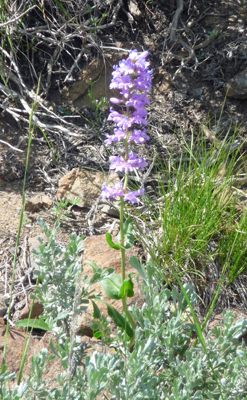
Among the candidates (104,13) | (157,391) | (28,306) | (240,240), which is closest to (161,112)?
(104,13)

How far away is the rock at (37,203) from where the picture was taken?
2.98 metres

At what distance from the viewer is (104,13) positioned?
150 inches

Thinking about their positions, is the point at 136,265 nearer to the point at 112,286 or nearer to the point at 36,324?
the point at 112,286

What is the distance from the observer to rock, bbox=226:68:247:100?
3.63 meters

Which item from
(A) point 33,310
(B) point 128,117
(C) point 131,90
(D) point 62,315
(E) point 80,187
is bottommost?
(A) point 33,310

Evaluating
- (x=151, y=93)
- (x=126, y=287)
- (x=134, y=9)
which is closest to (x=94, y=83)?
(x=151, y=93)

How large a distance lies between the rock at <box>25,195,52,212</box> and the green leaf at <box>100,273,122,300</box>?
1161 millimetres

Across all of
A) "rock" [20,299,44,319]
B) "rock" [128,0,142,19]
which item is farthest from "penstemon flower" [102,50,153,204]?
"rock" [128,0,142,19]

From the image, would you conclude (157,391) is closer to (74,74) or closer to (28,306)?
(28,306)

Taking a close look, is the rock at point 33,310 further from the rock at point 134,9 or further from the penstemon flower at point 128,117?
the rock at point 134,9

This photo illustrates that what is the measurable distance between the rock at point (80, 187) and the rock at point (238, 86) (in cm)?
159

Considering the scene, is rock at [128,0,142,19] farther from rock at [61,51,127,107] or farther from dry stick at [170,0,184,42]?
rock at [61,51,127,107]

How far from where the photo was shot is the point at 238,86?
144 inches

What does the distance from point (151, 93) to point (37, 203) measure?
1.75 metres
